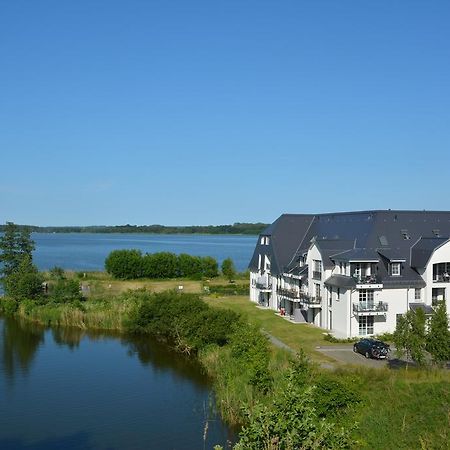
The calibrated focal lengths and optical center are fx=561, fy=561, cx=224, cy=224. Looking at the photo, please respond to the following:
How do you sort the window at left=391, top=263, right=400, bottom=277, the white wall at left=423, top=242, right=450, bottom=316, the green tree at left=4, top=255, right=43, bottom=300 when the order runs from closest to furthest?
Result: the white wall at left=423, top=242, right=450, bottom=316
the window at left=391, top=263, right=400, bottom=277
the green tree at left=4, top=255, right=43, bottom=300

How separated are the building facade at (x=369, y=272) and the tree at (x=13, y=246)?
3081cm

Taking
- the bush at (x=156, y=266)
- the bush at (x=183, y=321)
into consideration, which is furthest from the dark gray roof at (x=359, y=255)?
the bush at (x=156, y=266)

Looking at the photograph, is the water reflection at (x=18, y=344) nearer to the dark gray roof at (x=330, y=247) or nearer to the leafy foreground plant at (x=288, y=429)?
the dark gray roof at (x=330, y=247)

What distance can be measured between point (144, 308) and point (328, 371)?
17.1 m

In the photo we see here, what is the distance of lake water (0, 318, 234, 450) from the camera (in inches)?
885

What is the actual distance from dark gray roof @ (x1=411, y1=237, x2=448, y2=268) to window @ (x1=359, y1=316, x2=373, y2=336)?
5.32 m

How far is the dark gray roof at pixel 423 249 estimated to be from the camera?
38.4 metres

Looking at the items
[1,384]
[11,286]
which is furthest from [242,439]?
[11,286]

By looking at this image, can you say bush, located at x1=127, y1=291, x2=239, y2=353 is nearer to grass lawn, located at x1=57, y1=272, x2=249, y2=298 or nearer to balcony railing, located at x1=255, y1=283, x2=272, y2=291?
balcony railing, located at x1=255, y1=283, x2=272, y2=291

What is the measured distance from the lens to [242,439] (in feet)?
30.7

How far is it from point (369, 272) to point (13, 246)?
41.1 m

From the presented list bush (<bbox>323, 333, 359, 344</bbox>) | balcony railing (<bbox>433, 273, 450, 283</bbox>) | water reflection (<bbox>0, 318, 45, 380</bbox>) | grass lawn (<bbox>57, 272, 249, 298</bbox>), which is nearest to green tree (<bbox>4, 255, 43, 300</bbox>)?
water reflection (<bbox>0, 318, 45, 380</bbox>)

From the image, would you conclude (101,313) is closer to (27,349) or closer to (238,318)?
(27,349)

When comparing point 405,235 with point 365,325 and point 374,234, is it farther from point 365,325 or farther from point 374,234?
point 365,325
